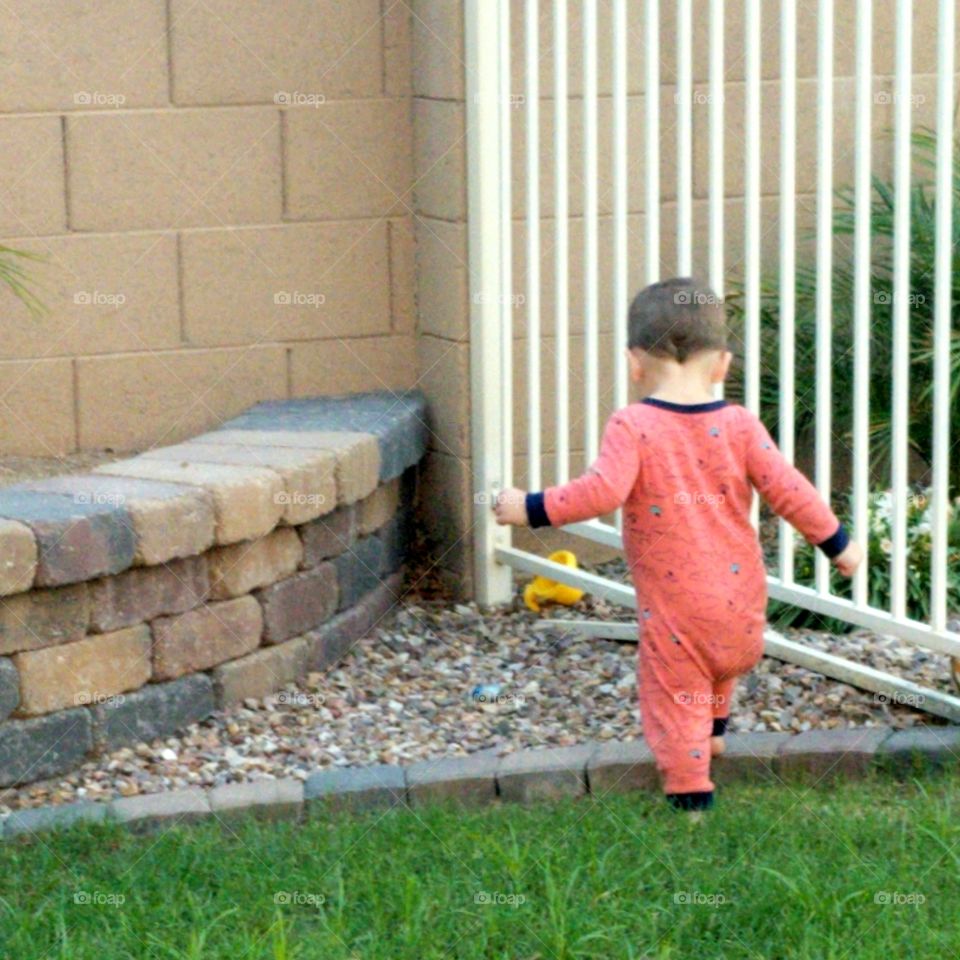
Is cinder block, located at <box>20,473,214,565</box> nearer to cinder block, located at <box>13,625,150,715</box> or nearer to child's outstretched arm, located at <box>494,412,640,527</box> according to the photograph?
cinder block, located at <box>13,625,150,715</box>

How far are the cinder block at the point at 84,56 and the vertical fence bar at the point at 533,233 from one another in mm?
1014

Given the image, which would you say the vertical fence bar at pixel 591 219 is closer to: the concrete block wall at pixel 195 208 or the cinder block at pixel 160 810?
the concrete block wall at pixel 195 208

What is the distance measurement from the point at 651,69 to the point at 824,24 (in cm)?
60

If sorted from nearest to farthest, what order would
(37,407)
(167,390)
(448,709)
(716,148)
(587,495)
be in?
(587,495), (716,148), (448,709), (37,407), (167,390)

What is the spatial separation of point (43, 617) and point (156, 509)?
0.35m

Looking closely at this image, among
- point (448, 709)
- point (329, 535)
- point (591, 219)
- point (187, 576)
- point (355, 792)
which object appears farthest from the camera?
point (591, 219)

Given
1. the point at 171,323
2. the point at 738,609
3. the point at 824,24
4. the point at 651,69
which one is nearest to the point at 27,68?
the point at 171,323

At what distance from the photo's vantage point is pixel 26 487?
4387 mm

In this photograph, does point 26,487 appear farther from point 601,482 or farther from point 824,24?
point 824,24

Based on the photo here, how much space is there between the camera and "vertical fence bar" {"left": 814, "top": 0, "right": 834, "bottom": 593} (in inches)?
166

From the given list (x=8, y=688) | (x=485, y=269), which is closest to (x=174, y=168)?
(x=485, y=269)

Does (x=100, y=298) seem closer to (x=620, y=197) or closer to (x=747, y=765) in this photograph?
(x=620, y=197)

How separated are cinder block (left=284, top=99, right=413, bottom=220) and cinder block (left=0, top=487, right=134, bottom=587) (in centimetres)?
151

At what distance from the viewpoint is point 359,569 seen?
5.09 m
